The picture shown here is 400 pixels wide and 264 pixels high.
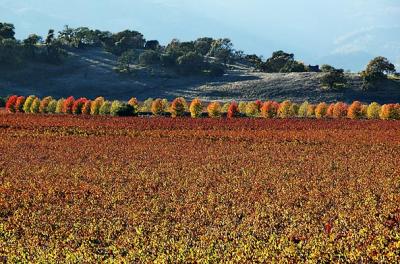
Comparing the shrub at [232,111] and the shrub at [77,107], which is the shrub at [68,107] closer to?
the shrub at [77,107]

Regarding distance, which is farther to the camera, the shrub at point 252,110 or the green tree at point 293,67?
the green tree at point 293,67

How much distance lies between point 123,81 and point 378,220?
98637 millimetres

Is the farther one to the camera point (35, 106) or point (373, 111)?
point (35, 106)

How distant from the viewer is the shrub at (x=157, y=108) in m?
65.9

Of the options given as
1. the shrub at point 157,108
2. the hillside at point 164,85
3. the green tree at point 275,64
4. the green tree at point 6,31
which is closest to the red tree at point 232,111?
the shrub at point 157,108

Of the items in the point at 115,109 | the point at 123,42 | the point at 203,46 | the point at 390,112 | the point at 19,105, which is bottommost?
the point at 19,105

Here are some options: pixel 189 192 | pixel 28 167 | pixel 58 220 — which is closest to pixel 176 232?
pixel 58 220

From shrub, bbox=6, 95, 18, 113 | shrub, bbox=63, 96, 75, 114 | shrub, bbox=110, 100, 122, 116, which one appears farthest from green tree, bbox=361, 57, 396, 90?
shrub, bbox=6, 95, 18, 113

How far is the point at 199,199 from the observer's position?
21328 mm

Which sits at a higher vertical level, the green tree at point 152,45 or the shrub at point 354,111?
the green tree at point 152,45

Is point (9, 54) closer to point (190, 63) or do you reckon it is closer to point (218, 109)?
point (190, 63)

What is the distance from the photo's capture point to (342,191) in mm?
22906

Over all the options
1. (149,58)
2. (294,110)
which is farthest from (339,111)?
(149,58)

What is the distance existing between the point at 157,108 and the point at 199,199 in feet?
149
